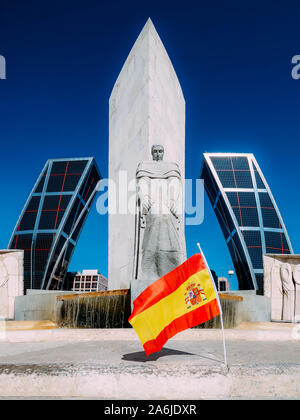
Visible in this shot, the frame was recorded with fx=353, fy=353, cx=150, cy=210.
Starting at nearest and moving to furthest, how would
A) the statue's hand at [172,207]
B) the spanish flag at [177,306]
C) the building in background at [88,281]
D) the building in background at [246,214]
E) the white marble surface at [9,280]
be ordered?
the spanish flag at [177,306] → the statue's hand at [172,207] → the white marble surface at [9,280] → the building in background at [246,214] → the building in background at [88,281]

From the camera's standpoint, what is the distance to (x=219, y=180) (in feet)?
177

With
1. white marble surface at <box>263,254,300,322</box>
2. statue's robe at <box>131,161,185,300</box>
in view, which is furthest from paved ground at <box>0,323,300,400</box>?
white marble surface at <box>263,254,300,322</box>

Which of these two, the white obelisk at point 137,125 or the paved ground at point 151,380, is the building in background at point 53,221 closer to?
the white obelisk at point 137,125

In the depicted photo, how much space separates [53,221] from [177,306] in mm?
52864

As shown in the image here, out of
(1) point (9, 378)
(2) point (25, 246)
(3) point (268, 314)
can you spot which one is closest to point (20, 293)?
(3) point (268, 314)

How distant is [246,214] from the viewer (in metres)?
52.2

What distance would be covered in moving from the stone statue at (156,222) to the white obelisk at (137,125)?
3824 millimetres

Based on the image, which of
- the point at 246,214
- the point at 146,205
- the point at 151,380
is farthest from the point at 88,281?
the point at 151,380

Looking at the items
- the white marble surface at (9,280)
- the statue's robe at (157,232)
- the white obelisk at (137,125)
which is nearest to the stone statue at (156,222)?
the statue's robe at (157,232)

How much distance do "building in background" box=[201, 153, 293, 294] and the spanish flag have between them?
4889 cm

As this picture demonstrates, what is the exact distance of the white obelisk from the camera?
11.6m

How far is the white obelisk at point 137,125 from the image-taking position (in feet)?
37.9
